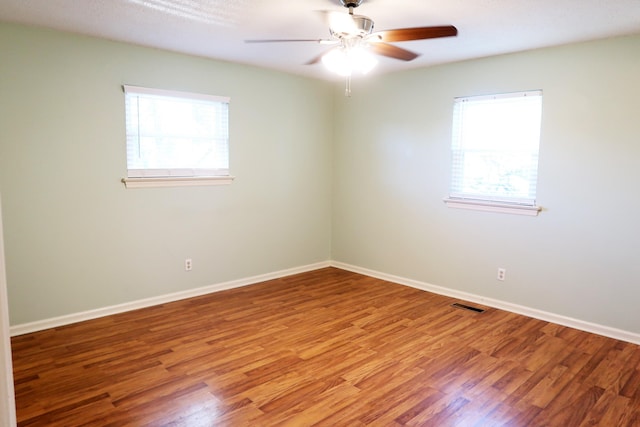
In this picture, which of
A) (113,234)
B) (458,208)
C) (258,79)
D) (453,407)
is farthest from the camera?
(258,79)

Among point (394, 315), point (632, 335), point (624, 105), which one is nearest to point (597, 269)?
point (632, 335)

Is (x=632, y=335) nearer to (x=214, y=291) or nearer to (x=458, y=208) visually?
(x=458, y=208)

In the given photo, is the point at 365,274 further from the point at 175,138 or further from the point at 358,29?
the point at 358,29

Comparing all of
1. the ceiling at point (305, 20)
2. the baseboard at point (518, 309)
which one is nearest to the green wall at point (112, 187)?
the ceiling at point (305, 20)

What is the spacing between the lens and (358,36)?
8.74ft

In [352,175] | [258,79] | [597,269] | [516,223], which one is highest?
[258,79]

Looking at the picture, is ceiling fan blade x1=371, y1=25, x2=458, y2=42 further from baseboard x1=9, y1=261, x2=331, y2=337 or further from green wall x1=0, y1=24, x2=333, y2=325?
baseboard x1=9, y1=261, x2=331, y2=337

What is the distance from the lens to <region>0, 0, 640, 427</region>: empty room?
2.63 metres

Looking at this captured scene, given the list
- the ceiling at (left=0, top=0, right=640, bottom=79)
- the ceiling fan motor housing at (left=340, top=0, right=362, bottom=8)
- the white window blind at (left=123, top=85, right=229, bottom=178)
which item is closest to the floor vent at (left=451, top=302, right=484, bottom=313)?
the ceiling at (left=0, top=0, right=640, bottom=79)

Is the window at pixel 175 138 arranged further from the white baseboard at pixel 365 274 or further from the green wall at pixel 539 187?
the green wall at pixel 539 187

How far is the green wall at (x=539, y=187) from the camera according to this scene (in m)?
3.34

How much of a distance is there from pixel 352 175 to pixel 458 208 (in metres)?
1.45

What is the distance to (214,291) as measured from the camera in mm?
4473

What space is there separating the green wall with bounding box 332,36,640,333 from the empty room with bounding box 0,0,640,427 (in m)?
0.02
